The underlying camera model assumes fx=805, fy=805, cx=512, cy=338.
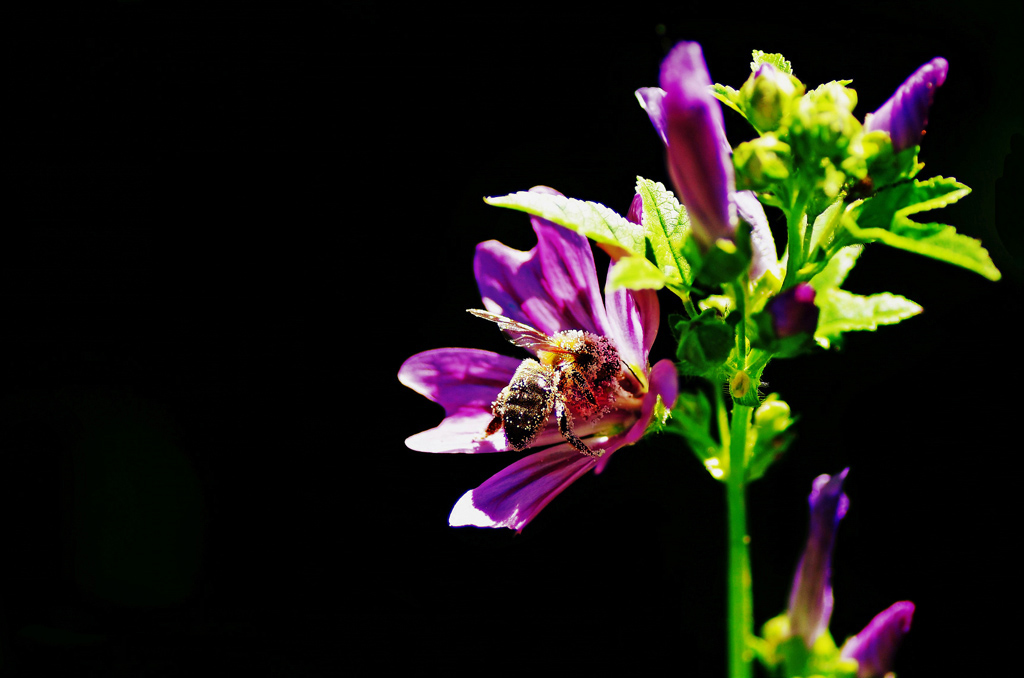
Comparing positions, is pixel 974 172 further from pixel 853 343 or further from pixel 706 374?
pixel 706 374

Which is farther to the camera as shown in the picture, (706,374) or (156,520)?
(156,520)

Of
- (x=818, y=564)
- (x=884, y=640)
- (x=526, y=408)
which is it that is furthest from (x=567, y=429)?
(x=884, y=640)

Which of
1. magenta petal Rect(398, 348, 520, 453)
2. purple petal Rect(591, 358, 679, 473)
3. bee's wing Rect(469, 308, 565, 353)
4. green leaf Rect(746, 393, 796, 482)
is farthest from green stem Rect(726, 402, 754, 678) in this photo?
magenta petal Rect(398, 348, 520, 453)

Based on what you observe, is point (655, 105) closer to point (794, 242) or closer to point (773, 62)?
point (773, 62)

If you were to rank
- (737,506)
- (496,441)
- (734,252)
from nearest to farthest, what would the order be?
1. (734,252)
2. (737,506)
3. (496,441)

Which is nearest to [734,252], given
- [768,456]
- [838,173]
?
[838,173]

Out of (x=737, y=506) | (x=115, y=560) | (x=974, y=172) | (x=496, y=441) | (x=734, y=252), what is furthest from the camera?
(x=115, y=560)

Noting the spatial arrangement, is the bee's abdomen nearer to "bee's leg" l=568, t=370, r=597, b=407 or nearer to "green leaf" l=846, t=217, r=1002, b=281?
"bee's leg" l=568, t=370, r=597, b=407

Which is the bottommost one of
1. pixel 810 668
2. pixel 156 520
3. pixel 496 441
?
pixel 810 668
